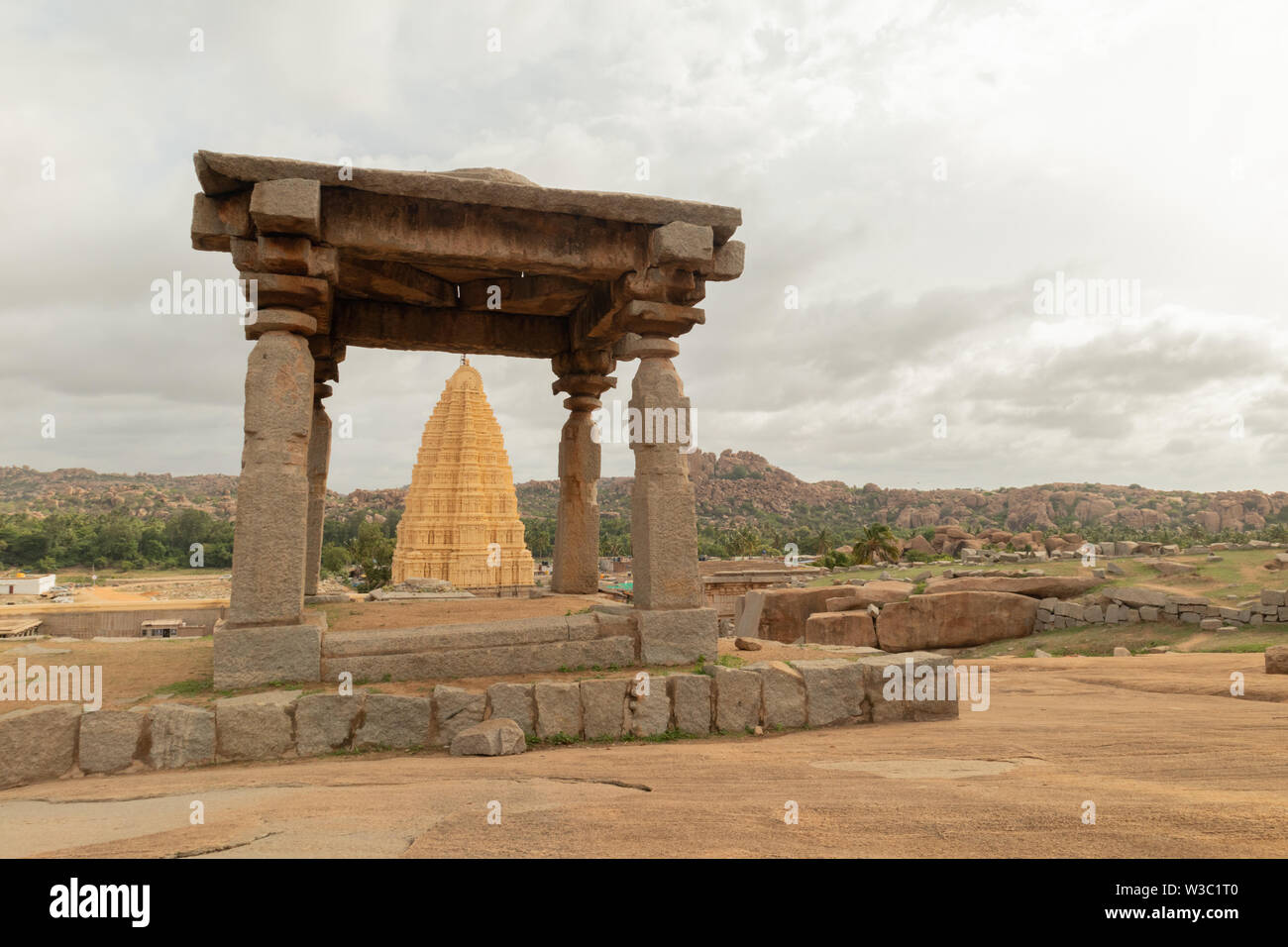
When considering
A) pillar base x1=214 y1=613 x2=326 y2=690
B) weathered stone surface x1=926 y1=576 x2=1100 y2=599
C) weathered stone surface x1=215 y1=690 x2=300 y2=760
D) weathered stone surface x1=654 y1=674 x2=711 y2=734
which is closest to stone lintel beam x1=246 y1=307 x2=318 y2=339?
pillar base x1=214 y1=613 x2=326 y2=690

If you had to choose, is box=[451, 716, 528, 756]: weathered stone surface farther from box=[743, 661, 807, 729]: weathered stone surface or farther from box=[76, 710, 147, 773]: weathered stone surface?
box=[76, 710, 147, 773]: weathered stone surface

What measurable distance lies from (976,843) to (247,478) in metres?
6.00

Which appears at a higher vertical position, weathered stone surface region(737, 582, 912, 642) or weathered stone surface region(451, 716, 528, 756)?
weathered stone surface region(451, 716, 528, 756)

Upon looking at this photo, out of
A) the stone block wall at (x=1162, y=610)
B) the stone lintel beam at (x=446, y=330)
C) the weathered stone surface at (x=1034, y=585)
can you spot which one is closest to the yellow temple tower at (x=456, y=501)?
the weathered stone surface at (x=1034, y=585)

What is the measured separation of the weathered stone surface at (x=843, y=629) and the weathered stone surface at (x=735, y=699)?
11.1 metres

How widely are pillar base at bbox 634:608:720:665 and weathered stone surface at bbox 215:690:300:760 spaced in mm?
3071

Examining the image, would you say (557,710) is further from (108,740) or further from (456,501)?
(456,501)

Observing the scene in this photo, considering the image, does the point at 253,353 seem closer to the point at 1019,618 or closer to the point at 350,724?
the point at 350,724

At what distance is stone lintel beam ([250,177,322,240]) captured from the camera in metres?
6.13

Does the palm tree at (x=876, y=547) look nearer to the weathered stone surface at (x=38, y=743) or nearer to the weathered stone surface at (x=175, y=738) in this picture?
the weathered stone surface at (x=175, y=738)

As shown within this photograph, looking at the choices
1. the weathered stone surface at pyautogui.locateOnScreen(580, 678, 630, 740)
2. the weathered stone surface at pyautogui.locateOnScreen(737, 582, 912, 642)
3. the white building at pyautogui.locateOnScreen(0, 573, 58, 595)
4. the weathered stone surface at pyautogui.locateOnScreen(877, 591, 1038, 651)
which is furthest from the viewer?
the white building at pyautogui.locateOnScreen(0, 573, 58, 595)

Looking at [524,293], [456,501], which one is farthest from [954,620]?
[456,501]

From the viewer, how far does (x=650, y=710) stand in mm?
6188

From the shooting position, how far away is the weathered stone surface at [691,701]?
6230 mm
